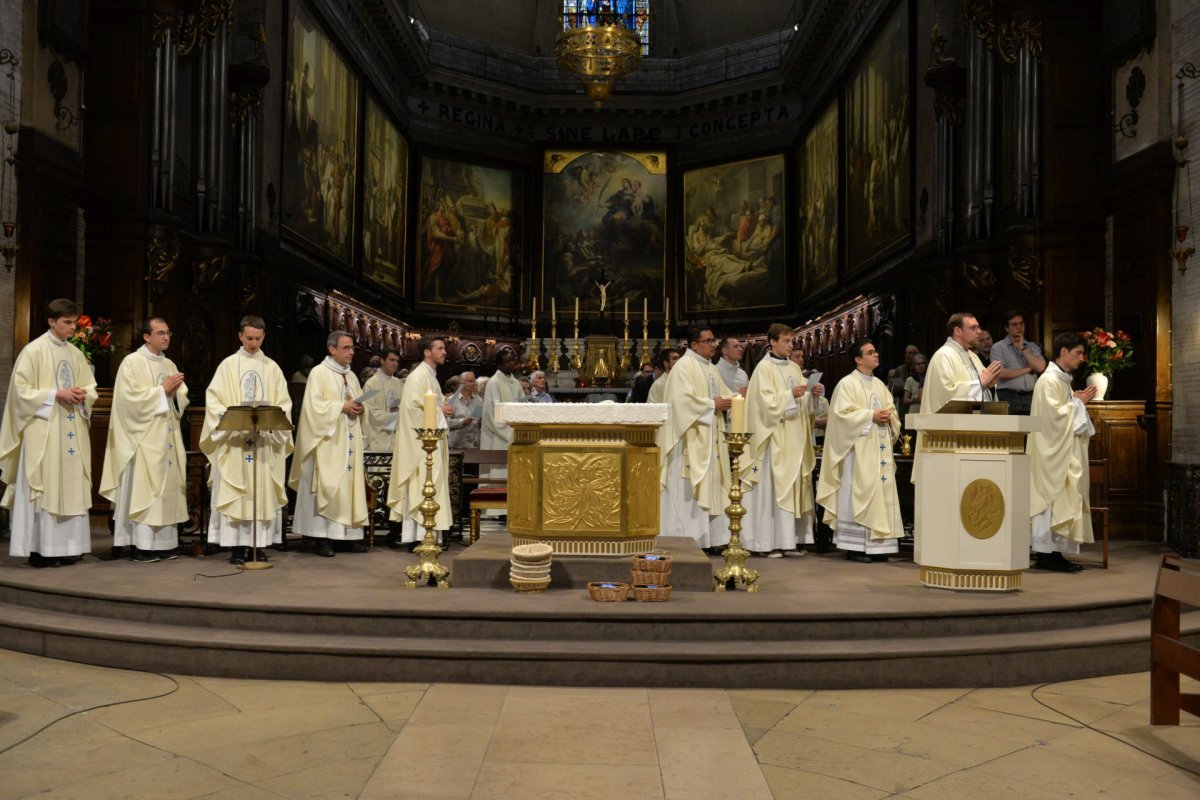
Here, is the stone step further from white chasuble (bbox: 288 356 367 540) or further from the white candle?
white chasuble (bbox: 288 356 367 540)

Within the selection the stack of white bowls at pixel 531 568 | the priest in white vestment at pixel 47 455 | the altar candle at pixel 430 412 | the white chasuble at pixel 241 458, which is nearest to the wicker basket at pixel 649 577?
the stack of white bowls at pixel 531 568

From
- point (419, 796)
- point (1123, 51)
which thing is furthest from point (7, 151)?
point (1123, 51)

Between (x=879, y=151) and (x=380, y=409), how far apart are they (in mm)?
9557

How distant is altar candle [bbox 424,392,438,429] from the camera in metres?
6.63

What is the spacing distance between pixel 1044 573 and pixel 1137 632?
1691 mm

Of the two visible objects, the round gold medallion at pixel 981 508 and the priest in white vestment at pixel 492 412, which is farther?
the priest in white vestment at pixel 492 412

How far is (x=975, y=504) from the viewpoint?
6684mm

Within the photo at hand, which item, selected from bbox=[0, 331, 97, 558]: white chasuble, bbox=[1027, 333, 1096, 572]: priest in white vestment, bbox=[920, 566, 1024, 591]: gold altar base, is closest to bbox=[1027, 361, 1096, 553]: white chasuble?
bbox=[1027, 333, 1096, 572]: priest in white vestment

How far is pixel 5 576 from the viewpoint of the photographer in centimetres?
680

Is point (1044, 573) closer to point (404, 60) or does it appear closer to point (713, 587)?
point (713, 587)

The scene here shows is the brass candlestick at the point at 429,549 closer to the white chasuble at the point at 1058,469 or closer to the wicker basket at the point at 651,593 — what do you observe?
the wicker basket at the point at 651,593

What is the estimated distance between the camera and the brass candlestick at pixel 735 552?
6.54 meters

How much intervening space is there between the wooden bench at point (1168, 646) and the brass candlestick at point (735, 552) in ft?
7.72

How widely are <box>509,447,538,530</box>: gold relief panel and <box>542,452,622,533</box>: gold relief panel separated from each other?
8cm
